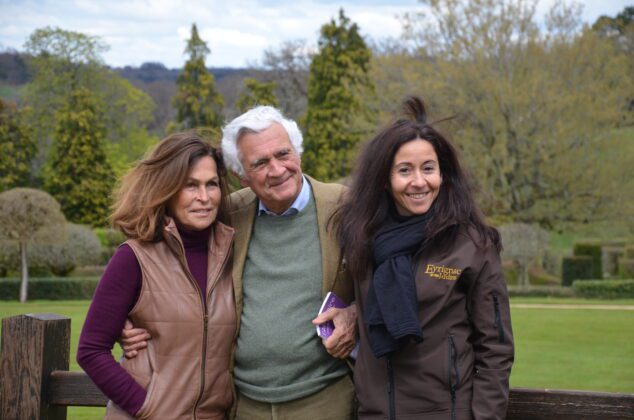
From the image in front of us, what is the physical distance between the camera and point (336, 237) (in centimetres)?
288

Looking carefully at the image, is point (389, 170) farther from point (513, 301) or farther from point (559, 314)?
point (513, 301)

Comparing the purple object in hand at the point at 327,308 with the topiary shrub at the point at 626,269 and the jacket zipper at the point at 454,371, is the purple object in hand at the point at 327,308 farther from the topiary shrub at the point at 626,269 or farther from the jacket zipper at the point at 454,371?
the topiary shrub at the point at 626,269

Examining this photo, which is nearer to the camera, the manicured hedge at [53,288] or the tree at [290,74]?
the manicured hedge at [53,288]

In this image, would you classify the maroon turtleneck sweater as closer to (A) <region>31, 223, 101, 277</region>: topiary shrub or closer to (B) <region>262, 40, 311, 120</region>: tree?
(A) <region>31, 223, 101, 277</region>: topiary shrub

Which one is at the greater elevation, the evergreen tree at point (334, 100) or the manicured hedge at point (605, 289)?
the evergreen tree at point (334, 100)

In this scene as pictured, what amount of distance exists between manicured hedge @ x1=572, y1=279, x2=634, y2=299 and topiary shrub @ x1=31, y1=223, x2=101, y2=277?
14.4 metres

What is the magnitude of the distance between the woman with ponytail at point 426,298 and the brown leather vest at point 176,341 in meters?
0.47

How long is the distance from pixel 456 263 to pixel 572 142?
2413 cm

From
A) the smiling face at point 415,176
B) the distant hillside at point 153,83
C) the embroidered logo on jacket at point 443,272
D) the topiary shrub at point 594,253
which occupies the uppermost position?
the distant hillside at point 153,83

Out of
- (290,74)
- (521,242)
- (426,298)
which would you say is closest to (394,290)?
(426,298)

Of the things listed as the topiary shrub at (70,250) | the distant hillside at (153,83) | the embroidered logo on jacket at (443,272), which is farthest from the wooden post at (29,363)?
the distant hillside at (153,83)

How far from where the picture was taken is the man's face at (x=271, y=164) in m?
2.95

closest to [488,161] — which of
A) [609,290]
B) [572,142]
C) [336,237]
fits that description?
[572,142]

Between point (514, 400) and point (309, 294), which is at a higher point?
point (309, 294)
